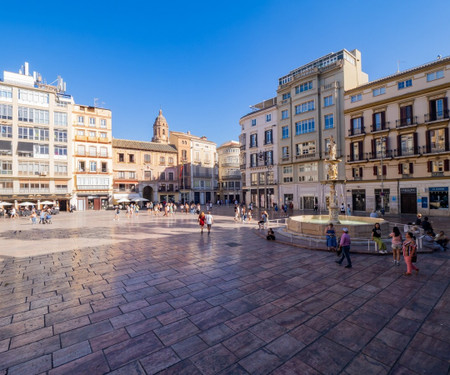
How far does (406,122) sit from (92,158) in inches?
1994

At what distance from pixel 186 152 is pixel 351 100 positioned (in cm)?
3835

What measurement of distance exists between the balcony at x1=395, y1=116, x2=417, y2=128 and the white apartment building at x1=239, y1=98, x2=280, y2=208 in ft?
57.3

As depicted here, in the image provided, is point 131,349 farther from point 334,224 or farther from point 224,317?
point 334,224

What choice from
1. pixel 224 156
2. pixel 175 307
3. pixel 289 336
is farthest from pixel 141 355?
pixel 224 156

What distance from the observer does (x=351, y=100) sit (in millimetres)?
33312

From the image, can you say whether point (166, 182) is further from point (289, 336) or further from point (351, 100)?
point (289, 336)

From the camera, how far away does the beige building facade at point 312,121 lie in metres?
34.4

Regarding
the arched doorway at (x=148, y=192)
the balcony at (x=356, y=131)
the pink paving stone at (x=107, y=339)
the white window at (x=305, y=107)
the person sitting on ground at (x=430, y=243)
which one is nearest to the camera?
the pink paving stone at (x=107, y=339)

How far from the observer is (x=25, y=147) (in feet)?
131

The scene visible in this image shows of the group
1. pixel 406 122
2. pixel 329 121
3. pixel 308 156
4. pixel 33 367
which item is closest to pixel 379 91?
pixel 406 122

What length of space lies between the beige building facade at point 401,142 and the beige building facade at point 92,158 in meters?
43.2

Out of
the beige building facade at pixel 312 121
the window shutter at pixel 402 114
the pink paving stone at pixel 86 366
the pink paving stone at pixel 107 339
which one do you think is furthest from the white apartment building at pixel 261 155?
the pink paving stone at pixel 86 366

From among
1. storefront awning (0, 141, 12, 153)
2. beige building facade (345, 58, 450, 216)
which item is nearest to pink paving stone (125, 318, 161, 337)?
beige building facade (345, 58, 450, 216)

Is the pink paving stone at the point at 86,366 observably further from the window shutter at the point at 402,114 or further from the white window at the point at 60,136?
the white window at the point at 60,136
